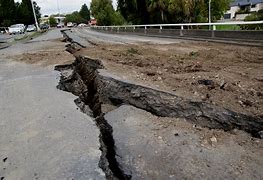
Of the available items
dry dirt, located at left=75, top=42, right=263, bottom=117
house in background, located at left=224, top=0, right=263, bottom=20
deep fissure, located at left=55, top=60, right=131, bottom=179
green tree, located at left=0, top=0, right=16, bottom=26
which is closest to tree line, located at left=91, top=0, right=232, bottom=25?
dry dirt, located at left=75, top=42, right=263, bottom=117

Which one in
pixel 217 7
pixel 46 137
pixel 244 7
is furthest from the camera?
pixel 244 7

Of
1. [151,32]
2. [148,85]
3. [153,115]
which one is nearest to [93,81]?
[148,85]

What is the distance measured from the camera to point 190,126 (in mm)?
3924

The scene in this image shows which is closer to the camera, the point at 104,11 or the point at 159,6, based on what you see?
the point at 159,6

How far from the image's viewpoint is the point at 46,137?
364 centimetres

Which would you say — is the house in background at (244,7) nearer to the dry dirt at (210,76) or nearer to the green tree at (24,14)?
the green tree at (24,14)

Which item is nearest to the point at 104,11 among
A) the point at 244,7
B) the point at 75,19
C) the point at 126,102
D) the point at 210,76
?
the point at 244,7

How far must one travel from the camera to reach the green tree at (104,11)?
227ft

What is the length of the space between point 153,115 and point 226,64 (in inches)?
141

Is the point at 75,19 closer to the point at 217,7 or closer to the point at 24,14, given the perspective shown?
the point at 24,14

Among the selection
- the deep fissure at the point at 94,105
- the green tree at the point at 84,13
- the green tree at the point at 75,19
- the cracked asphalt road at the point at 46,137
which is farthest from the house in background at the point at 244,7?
the cracked asphalt road at the point at 46,137

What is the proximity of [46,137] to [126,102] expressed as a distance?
183 cm

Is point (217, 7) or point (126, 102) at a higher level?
point (126, 102)

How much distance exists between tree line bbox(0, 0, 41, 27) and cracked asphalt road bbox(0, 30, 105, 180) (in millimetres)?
73202
